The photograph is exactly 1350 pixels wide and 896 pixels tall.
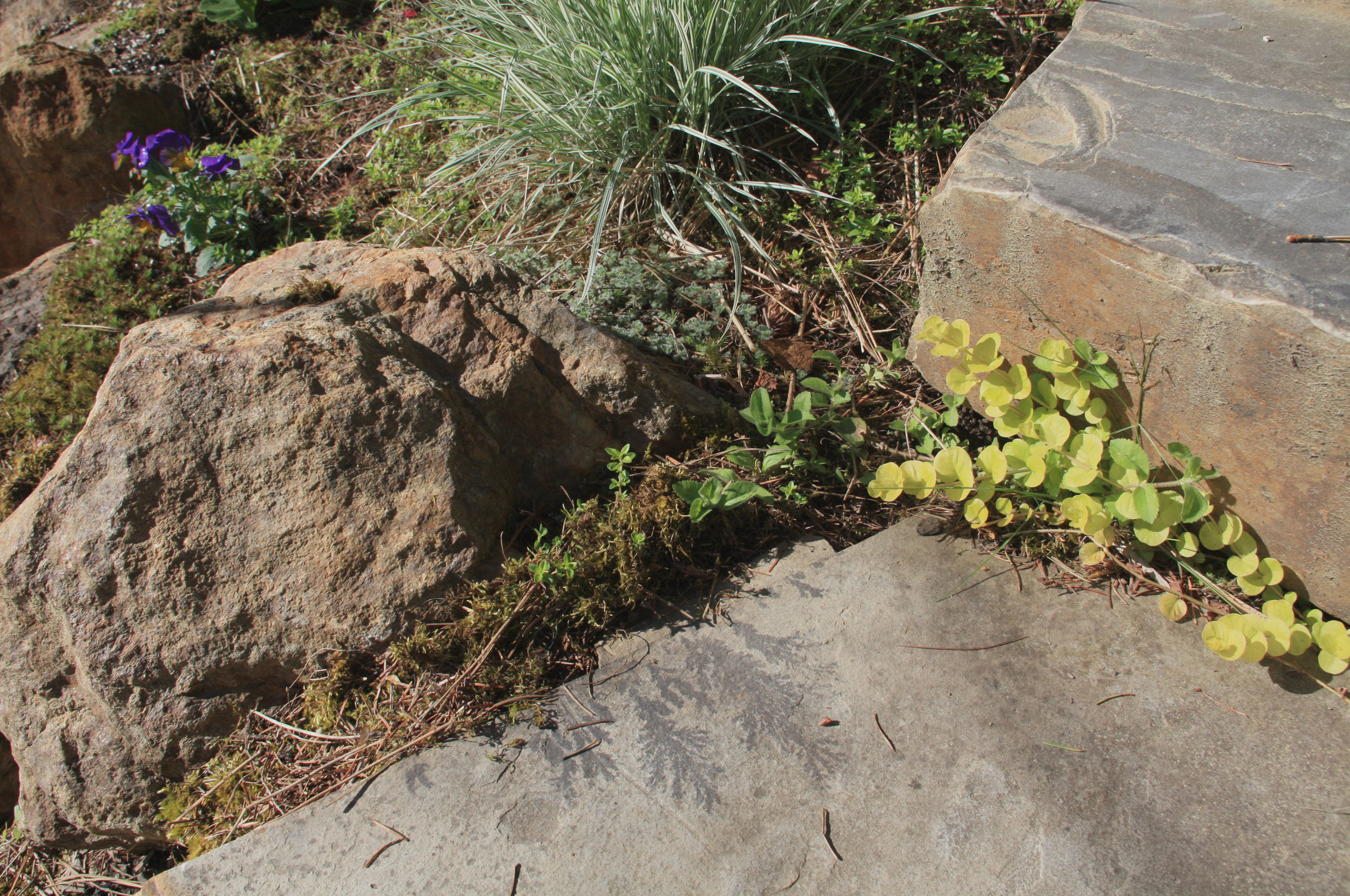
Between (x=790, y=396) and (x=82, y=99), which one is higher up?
(x=82, y=99)

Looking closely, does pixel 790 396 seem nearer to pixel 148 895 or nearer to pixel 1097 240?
pixel 1097 240

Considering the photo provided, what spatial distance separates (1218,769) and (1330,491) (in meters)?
0.60

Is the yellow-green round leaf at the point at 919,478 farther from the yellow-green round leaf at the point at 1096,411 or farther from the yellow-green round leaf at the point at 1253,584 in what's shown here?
the yellow-green round leaf at the point at 1253,584

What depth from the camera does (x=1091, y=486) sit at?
1941 millimetres

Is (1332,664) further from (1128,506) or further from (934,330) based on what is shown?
→ (934,330)

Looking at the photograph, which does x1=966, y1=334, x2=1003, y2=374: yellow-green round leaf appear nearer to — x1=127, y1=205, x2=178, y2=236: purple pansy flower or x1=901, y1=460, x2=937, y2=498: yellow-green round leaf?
x1=901, y1=460, x2=937, y2=498: yellow-green round leaf

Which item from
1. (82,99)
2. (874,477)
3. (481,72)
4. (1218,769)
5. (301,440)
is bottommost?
(1218,769)

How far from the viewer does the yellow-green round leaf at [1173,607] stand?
1.82 m

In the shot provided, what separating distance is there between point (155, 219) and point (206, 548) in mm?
1972

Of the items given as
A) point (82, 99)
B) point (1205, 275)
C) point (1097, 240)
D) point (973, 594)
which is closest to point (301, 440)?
point (973, 594)

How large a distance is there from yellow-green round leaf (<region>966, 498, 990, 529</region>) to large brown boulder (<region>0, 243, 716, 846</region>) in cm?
119

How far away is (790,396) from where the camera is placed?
7.93ft

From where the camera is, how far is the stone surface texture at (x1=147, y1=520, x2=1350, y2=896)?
1525 millimetres

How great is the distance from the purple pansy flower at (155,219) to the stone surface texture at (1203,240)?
289cm
